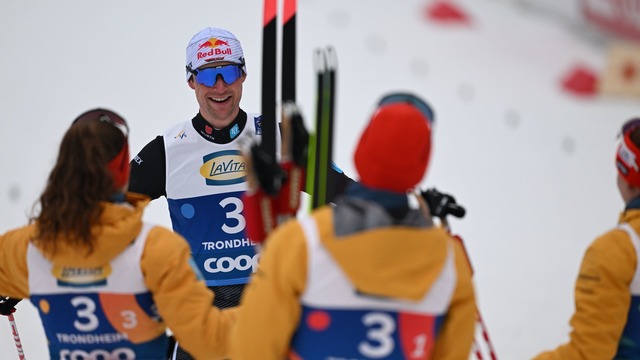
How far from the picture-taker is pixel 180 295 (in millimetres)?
2084

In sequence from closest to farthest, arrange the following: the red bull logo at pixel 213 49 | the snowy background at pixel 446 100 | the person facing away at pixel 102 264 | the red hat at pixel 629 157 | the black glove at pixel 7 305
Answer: the person facing away at pixel 102 264 → the red hat at pixel 629 157 → the black glove at pixel 7 305 → the red bull logo at pixel 213 49 → the snowy background at pixel 446 100

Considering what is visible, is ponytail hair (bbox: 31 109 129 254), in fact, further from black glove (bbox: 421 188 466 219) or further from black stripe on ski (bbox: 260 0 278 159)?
black glove (bbox: 421 188 466 219)

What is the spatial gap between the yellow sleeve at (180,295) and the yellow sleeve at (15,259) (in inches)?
11.2

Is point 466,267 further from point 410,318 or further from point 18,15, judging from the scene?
point 18,15

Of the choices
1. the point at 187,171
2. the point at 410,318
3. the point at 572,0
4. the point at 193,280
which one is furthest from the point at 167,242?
the point at 572,0

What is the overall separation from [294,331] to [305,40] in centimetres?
445

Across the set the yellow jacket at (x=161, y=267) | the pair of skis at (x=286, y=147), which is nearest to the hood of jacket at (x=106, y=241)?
the yellow jacket at (x=161, y=267)

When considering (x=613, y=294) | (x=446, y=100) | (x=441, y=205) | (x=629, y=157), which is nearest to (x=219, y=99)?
(x=441, y=205)

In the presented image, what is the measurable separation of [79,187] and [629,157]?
145 cm

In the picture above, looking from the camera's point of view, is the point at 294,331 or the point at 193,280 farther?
the point at 193,280

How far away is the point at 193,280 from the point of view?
212cm

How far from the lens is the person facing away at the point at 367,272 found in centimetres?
184

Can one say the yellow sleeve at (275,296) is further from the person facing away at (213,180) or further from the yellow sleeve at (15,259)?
the person facing away at (213,180)

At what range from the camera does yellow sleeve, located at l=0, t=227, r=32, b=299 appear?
214 centimetres
